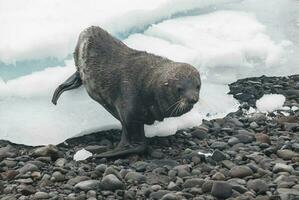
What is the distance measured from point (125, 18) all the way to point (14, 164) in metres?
2.90

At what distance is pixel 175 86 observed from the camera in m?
5.64

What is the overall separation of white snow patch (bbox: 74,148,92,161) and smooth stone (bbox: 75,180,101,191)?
2.36 feet

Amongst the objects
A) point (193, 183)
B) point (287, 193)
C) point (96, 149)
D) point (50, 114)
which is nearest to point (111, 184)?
point (193, 183)

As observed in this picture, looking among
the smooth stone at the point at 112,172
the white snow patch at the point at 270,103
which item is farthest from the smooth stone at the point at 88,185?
the white snow patch at the point at 270,103

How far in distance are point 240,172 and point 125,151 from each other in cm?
112

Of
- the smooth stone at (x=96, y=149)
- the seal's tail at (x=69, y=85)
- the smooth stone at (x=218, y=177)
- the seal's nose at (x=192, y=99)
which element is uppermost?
the seal's tail at (x=69, y=85)

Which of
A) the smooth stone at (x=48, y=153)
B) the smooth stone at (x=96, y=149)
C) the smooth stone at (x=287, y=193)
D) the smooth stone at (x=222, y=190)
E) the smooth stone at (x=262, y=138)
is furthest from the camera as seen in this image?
the smooth stone at (x=262, y=138)

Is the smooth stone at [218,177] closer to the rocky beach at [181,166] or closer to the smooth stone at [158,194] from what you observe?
the rocky beach at [181,166]

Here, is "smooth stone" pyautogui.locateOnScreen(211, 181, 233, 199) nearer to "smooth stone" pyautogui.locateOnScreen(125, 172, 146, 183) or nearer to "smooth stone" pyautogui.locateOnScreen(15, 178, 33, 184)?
"smooth stone" pyautogui.locateOnScreen(125, 172, 146, 183)

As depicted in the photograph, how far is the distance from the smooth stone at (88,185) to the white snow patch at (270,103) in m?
2.73

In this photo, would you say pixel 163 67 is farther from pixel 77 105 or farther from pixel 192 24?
pixel 192 24

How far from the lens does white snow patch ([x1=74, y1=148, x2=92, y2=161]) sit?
579cm

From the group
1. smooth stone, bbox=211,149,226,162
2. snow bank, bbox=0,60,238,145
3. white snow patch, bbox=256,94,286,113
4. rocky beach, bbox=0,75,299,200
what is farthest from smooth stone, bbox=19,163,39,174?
white snow patch, bbox=256,94,286,113

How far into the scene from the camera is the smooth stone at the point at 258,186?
4836 millimetres
